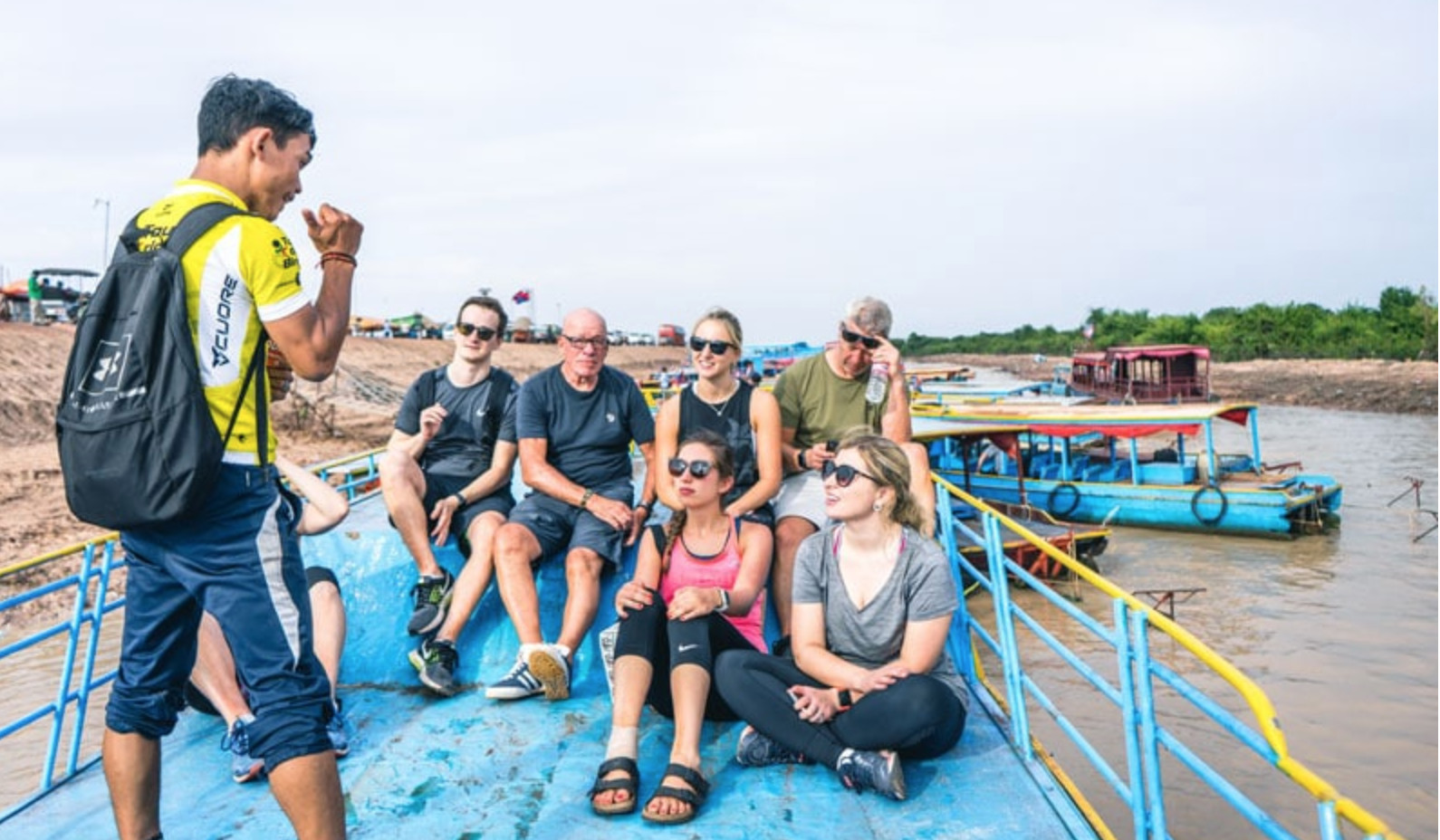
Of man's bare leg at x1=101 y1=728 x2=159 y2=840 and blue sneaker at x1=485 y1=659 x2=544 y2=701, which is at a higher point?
man's bare leg at x1=101 y1=728 x2=159 y2=840

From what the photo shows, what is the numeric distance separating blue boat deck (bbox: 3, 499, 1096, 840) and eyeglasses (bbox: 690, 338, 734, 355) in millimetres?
1796

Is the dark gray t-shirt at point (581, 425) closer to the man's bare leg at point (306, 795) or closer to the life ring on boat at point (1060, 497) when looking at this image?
the man's bare leg at point (306, 795)

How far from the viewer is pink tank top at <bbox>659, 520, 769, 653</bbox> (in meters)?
4.11

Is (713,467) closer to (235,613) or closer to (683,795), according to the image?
(683,795)

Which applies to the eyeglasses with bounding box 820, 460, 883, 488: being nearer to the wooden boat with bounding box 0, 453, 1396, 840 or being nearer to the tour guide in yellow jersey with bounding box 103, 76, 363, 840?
the wooden boat with bounding box 0, 453, 1396, 840

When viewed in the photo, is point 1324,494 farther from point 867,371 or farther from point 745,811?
point 745,811

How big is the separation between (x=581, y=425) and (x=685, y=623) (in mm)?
1810

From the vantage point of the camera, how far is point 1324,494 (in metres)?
17.1

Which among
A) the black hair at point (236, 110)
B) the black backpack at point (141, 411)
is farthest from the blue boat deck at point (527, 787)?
the black hair at point (236, 110)

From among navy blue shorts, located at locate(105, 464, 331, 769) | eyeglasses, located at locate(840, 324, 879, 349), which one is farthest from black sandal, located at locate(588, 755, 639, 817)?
eyeglasses, located at locate(840, 324, 879, 349)

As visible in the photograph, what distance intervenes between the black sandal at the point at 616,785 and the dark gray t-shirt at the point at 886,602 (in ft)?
3.04

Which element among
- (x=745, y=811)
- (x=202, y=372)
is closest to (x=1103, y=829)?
(x=745, y=811)

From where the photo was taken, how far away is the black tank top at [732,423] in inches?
195

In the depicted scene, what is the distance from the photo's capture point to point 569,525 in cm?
508
